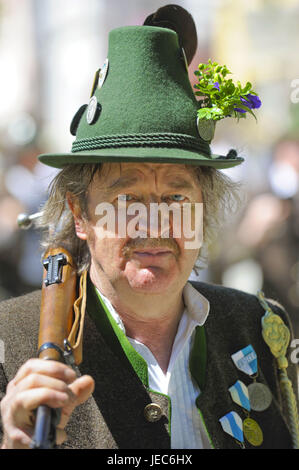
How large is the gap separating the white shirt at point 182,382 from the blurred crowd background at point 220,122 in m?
0.87

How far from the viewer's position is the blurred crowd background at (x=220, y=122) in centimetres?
564

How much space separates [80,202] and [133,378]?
2.36 ft

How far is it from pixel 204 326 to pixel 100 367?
21.2 inches

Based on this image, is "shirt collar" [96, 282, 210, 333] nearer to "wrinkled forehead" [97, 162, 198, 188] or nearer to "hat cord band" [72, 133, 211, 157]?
"wrinkled forehead" [97, 162, 198, 188]

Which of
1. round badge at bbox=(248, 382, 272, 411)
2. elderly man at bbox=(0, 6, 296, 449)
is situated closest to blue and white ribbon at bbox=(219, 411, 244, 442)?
elderly man at bbox=(0, 6, 296, 449)

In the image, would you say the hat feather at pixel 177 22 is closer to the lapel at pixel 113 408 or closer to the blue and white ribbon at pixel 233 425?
the lapel at pixel 113 408

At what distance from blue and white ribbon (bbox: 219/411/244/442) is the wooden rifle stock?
0.71m

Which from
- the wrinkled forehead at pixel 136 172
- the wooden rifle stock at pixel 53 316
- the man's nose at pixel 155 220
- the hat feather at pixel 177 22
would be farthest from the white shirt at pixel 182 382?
the hat feather at pixel 177 22

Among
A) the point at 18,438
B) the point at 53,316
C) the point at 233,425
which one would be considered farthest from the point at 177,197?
the point at 18,438

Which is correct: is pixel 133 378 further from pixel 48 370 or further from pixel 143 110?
pixel 143 110

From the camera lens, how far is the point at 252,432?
2.46 meters
